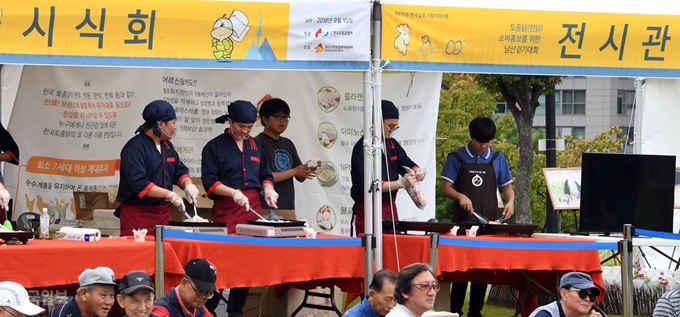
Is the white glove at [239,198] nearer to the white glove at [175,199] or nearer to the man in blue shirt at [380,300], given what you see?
the white glove at [175,199]

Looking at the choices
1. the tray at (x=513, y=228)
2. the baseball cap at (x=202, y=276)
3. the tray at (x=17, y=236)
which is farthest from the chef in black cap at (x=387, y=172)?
the baseball cap at (x=202, y=276)

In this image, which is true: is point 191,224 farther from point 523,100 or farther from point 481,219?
point 523,100

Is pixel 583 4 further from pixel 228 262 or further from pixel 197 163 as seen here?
pixel 197 163

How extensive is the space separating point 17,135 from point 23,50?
3906 mm

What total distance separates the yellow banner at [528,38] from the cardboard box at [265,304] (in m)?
2.41

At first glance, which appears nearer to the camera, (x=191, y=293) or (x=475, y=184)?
(x=191, y=293)

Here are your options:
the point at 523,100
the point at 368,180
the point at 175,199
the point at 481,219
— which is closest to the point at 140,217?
the point at 175,199

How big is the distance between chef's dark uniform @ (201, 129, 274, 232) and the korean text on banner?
894 millimetres

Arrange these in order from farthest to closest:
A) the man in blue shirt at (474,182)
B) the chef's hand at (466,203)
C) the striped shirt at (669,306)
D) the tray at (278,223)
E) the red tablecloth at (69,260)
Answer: the man in blue shirt at (474,182), the chef's hand at (466,203), the tray at (278,223), the striped shirt at (669,306), the red tablecloth at (69,260)

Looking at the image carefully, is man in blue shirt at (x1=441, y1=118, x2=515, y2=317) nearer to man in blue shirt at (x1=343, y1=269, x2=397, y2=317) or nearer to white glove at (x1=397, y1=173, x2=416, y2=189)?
white glove at (x1=397, y1=173, x2=416, y2=189)

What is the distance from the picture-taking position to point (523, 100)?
17.5 meters

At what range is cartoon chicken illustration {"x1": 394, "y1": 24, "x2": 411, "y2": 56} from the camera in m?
7.58

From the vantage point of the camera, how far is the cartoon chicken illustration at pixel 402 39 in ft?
24.9

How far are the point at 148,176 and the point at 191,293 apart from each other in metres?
2.22
